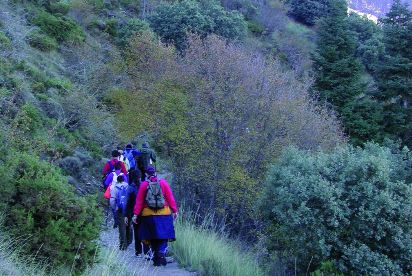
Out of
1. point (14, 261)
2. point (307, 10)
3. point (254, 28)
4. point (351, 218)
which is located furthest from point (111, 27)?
point (14, 261)

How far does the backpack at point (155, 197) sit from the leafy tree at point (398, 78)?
69.3ft

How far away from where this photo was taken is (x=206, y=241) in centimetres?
933

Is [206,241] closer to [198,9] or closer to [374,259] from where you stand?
[374,259]

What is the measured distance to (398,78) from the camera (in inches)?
1077

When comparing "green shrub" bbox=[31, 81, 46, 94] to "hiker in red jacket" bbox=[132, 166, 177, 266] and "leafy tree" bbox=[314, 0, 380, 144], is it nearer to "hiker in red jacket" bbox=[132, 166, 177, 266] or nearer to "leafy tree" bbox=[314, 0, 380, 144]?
"hiker in red jacket" bbox=[132, 166, 177, 266]

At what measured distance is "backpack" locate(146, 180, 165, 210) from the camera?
808 cm

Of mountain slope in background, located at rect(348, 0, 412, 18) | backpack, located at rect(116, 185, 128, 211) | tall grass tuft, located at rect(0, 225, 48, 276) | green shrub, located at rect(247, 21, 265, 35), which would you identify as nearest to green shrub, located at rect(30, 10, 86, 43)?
backpack, located at rect(116, 185, 128, 211)

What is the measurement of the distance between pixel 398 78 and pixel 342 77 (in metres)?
3.67

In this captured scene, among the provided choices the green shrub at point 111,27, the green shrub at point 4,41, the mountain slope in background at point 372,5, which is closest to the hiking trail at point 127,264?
the green shrub at point 4,41

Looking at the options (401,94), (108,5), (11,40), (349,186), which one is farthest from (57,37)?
(349,186)

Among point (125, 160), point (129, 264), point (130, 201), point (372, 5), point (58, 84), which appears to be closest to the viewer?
point (129, 264)

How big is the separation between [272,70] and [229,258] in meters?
9.24

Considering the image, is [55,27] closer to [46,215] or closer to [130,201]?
[130,201]

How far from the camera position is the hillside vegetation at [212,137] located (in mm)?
6180
